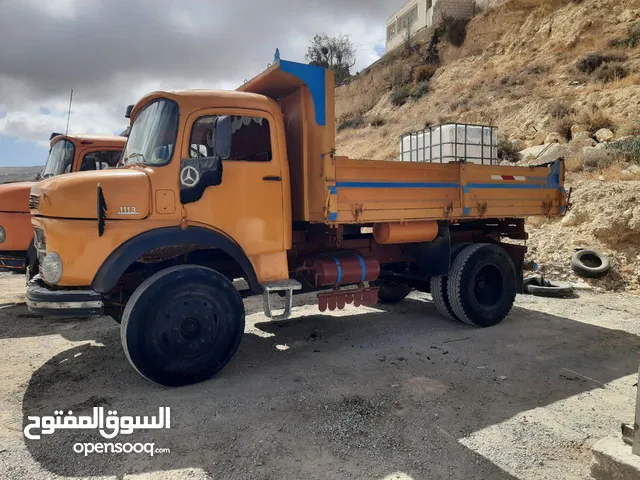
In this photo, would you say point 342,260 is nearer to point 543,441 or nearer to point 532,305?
point 543,441

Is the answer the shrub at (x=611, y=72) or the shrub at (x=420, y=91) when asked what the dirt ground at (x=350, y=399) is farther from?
the shrub at (x=420, y=91)

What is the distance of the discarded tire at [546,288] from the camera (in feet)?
25.1

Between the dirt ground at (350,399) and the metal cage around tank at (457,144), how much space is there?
90.7 inches

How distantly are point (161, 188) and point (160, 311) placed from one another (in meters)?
1.08

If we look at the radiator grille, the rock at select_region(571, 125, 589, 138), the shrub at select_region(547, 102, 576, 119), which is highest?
the shrub at select_region(547, 102, 576, 119)

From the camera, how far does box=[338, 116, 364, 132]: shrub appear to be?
3177 centimetres

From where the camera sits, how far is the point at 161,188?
4.11 metres

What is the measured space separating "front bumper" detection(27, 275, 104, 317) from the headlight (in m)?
0.12

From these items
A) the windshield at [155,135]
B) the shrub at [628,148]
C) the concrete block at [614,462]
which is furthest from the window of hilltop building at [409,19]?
the concrete block at [614,462]

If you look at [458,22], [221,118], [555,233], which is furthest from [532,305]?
[458,22]

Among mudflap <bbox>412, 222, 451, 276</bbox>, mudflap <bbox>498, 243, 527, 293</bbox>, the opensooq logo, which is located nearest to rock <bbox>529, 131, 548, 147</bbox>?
mudflap <bbox>498, 243, 527, 293</bbox>

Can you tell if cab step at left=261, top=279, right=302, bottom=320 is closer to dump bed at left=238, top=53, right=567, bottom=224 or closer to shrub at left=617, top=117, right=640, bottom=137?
dump bed at left=238, top=53, right=567, bottom=224

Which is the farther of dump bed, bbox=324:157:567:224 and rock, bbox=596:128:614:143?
rock, bbox=596:128:614:143

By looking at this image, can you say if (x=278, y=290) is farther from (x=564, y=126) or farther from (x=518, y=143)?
(x=564, y=126)
